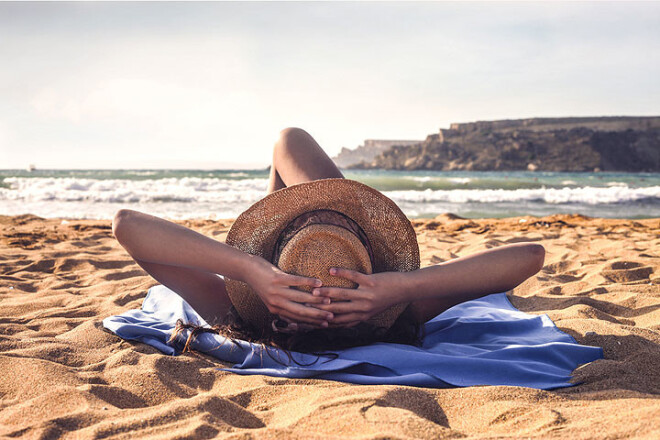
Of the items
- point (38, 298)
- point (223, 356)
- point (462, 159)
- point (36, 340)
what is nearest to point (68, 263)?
point (38, 298)

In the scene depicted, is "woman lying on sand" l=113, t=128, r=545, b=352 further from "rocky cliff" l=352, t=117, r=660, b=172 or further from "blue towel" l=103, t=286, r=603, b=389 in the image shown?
"rocky cliff" l=352, t=117, r=660, b=172

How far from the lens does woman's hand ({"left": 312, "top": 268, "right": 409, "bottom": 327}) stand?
1787 millimetres

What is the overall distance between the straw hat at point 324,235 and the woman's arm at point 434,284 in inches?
2.3

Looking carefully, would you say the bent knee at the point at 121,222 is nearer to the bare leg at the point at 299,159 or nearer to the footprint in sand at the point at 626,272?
the bare leg at the point at 299,159

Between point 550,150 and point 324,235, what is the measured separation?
145 ft

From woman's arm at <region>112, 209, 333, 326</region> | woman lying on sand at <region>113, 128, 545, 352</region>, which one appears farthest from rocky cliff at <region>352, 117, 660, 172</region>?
woman's arm at <region>112, 209, 333, 326</region>

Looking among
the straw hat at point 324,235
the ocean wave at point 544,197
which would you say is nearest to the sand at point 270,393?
the straw hat at point 324,235

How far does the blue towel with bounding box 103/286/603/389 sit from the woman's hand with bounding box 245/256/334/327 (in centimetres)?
22

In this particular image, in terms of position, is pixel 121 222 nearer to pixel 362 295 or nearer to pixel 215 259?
pixel 215 259

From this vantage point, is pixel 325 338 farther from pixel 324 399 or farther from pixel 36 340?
pixel 36 340

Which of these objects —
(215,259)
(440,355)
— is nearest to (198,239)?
(215,259)

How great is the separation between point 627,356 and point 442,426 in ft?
3.71

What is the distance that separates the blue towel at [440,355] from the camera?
6.07 ft

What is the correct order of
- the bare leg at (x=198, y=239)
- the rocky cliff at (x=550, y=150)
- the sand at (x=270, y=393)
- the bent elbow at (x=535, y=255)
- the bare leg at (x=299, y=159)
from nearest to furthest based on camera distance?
the sand at (x=270, y=393), the bare leg at (x=198, y=239), the bent elbow at (x=535, y=255), the bare leg at (x=299, y=159), the rocky cliff at (x=550, y=150)
